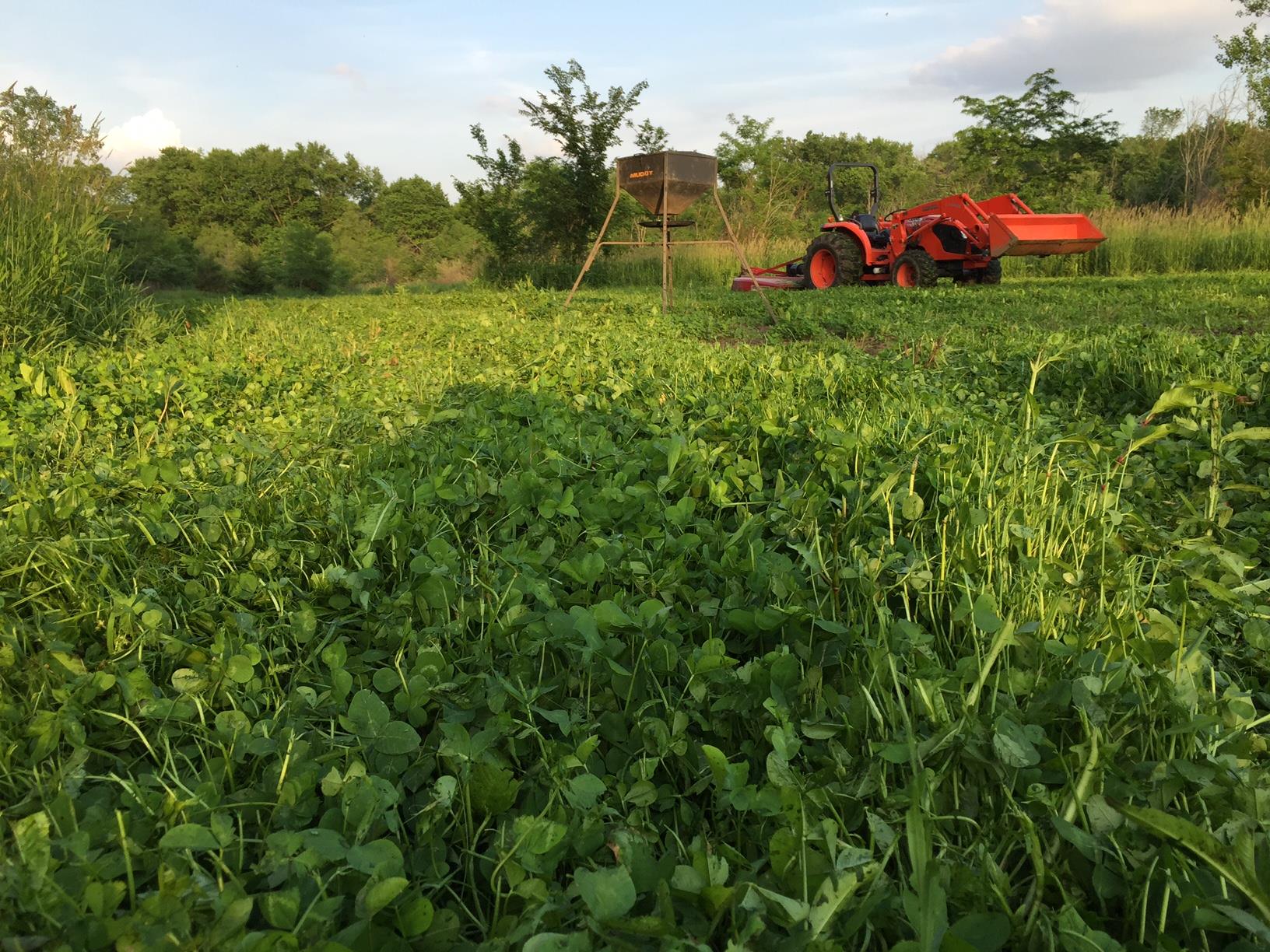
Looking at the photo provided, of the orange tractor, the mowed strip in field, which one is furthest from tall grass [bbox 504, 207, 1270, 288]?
the mowed strip in field

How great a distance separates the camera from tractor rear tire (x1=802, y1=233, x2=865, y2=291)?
1105 centimetres

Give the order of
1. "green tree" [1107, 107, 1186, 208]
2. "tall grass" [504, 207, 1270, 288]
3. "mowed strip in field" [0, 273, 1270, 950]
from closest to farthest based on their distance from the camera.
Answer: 1. "mowed strip in field" [0, 273, 1270, 950]
2. "tall grass" [504, 207, 1270, 288]
3. "green tree" [1107, 107, 1186, 208]

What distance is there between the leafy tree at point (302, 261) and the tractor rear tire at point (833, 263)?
374 inches

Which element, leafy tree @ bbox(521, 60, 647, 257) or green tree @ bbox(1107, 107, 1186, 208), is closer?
Result: leafy tree @ bbox(521, 60, 647, 257)

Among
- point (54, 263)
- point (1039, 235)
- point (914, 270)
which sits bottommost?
point (54, 263)

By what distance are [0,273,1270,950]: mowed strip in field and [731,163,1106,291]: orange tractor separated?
24.6 ft

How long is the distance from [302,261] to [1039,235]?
12.8 metres

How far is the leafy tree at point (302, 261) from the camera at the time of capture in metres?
15.1

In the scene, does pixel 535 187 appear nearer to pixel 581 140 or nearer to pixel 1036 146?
pixel 581 140

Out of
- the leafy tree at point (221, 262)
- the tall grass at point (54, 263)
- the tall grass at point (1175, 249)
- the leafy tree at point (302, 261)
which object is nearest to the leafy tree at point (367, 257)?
the leafy tree at point (302, 261)

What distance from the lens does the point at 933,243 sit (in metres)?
10.6

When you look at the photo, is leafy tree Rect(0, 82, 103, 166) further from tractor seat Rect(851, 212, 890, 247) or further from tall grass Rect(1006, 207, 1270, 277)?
tall grass Rect(1006, 207, 1270, 277)

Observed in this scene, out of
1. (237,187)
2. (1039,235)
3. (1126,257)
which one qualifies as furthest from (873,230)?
(237,187)

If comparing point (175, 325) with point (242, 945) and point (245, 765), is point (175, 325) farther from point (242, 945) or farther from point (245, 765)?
point (242, 945)
